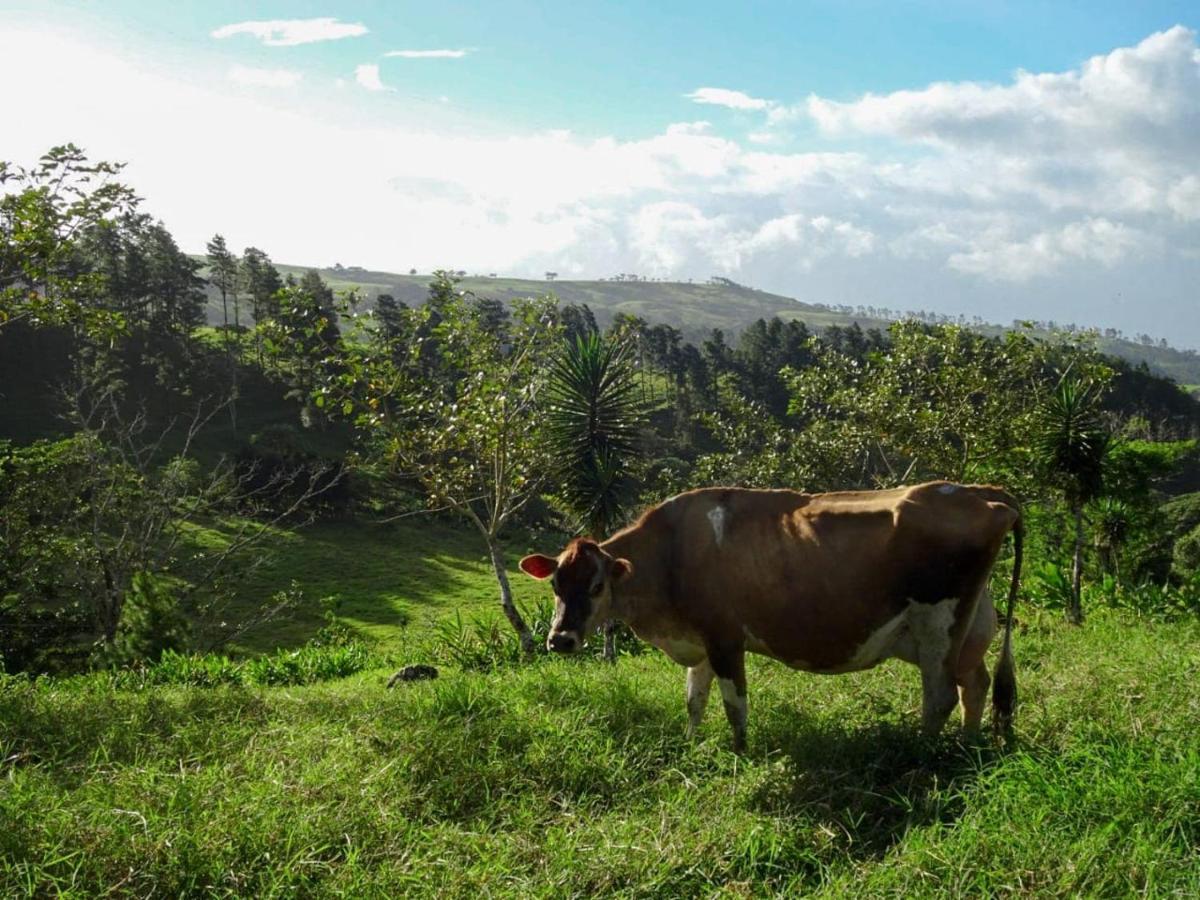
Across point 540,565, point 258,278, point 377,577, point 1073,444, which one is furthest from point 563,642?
point 258,278

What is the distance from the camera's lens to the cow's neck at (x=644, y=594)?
6727mm

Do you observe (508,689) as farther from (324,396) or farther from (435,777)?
(324,396)

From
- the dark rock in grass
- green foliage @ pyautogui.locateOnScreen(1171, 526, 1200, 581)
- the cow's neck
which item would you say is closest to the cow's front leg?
the cow's neck

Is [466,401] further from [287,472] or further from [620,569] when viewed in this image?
[287,472]

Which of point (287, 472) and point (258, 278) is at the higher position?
point (258, 278)

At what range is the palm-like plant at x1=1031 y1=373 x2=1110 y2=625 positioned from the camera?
45.6ft

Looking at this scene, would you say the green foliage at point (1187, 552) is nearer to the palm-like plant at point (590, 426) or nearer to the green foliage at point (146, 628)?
the palm-like plant at point (590, 426)

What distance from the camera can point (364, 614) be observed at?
127ft

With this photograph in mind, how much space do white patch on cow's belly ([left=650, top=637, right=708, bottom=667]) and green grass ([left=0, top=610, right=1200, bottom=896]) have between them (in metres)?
0.46

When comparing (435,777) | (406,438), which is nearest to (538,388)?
(406,438)

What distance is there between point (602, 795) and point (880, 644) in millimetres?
2261

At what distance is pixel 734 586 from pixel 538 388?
25.8ft

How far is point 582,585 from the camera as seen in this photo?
21.3 feet

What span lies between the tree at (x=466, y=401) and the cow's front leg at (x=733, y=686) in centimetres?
656
